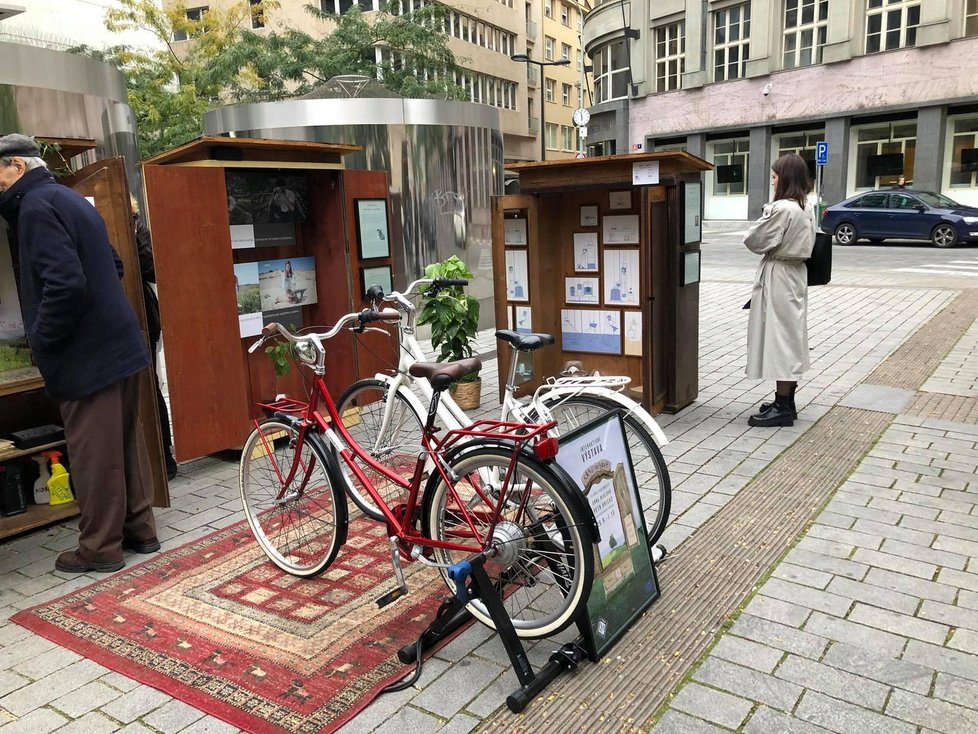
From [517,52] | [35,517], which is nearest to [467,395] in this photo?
[35,517]

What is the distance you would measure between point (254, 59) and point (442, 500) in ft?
71.1

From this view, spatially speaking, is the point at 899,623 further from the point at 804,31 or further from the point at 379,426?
the point at 804,31

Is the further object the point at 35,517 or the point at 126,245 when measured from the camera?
the point at 126,245

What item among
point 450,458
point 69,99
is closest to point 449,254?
point 69,99

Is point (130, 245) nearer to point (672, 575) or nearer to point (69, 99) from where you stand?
point (672, 575)

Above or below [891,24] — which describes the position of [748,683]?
below

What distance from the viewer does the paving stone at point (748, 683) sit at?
9.75ft

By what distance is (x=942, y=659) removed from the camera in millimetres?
3193

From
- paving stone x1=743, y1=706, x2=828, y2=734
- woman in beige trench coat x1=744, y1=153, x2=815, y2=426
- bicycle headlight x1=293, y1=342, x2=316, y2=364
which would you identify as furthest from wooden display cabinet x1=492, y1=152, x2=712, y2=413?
paving stone x1=743, y1=706, x2=828, y2=734

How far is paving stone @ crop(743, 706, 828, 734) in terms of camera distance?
110 inches

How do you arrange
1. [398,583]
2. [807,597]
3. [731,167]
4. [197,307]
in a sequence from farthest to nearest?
[731,167] < [197,307] < [807,597] < [398,583]

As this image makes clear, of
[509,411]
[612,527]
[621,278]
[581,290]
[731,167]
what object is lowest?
[612,527]

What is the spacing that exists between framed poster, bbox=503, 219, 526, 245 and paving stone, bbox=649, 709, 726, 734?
4.65 meters

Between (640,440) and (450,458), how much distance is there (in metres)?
1.09
